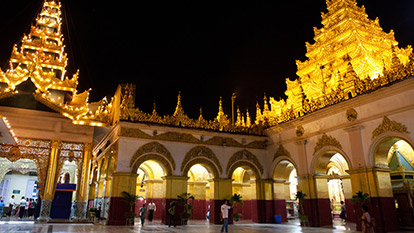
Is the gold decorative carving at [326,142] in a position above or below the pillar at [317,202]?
above

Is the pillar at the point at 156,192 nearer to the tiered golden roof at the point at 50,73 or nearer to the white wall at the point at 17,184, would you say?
the tiered golden roof at the point at 50,73

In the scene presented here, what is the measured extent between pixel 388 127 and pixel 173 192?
9.63 metres

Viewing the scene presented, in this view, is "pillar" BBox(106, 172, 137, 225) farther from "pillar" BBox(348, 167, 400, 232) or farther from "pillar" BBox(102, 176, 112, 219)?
"pillar" BBox(348, 167, 400, 232)

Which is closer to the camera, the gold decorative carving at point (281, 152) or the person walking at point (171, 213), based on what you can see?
the person walking at point (171, 213)

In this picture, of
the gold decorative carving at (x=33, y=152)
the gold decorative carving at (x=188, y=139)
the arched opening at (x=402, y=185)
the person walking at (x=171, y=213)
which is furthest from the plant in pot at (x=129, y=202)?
the arched opening at (x=402, y=185)

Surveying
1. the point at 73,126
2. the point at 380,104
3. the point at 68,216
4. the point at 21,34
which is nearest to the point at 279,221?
the point at 380,104

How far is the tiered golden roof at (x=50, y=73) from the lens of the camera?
18953mm

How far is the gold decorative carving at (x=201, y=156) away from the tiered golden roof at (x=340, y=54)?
399cm

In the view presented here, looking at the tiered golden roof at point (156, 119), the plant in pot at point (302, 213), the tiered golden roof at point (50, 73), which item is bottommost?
the plant in pot at point (302, 213)

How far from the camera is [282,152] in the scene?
16188 millimetres

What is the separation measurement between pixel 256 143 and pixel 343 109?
5725 mm

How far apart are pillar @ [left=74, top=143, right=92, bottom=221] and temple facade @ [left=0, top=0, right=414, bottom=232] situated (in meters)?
0.07

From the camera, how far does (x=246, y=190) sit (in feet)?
61.7

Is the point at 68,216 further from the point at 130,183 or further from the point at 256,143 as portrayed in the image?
the point at 256,143
